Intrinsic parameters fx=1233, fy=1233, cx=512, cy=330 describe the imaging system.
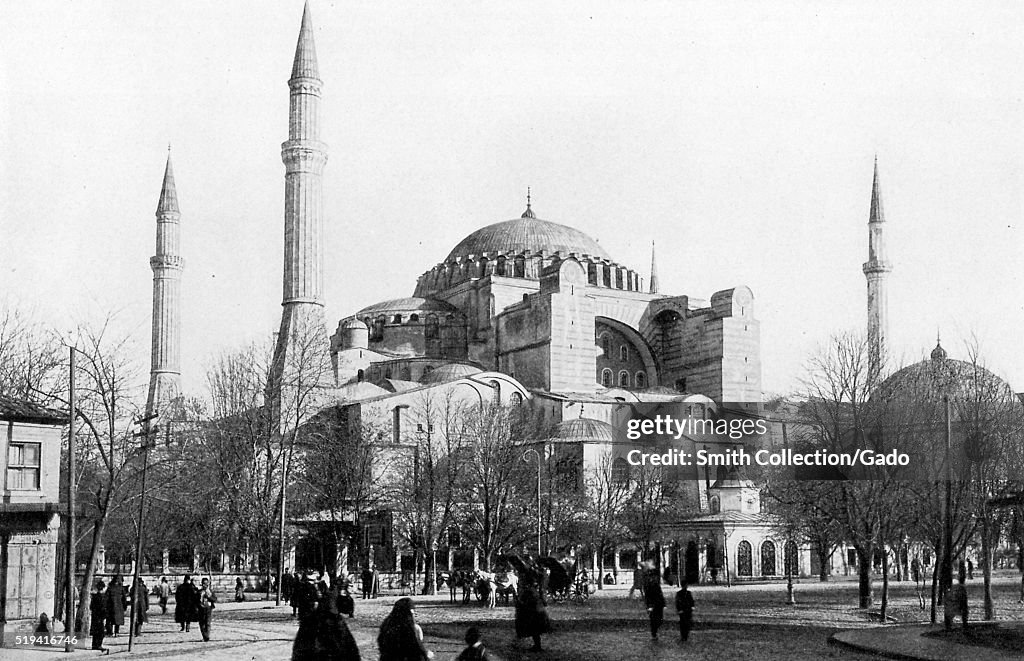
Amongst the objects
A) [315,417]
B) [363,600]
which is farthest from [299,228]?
[363,600]

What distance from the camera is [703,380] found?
199 feet

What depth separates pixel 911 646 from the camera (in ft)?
51.1

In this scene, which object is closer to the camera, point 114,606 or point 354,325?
point 114,606

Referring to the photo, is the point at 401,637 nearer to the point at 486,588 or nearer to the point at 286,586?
the point at 486,588

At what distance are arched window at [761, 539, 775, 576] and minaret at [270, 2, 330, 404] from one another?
17.5 m

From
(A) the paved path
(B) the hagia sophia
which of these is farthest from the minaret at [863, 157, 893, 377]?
(A) the paved path

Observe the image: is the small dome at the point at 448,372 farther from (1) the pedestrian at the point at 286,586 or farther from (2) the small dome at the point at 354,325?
(1) the pedestrian at the point at 286,586

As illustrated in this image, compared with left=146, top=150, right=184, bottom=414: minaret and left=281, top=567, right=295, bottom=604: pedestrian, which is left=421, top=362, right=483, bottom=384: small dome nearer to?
left=146, top=150, right=184, bottom=414: minaret

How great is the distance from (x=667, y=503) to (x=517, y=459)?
7.11 meters

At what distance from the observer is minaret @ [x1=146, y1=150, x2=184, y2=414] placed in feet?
175

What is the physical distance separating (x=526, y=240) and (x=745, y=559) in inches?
1135

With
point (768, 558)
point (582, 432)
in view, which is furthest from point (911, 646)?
point (582, 432)

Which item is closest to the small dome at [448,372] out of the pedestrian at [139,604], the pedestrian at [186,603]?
the pedestrian at [186,603]

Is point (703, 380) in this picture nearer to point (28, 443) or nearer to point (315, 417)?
point (315, 417)
